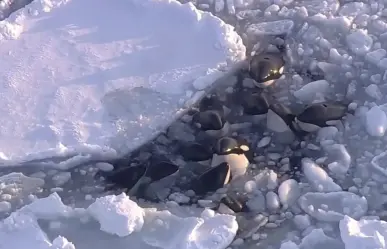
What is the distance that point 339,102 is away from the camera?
8.59 ft

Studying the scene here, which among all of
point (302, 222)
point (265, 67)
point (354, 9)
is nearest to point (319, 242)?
point (302, 222)

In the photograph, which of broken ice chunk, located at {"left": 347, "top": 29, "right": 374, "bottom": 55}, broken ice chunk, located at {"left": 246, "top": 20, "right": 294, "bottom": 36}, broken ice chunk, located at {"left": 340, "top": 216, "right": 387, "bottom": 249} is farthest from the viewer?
broken ice chunk, located at {"left": 246, "top": 20, "right": 294, "bottom": 36}

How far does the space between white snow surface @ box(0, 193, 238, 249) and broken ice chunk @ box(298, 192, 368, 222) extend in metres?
0.25

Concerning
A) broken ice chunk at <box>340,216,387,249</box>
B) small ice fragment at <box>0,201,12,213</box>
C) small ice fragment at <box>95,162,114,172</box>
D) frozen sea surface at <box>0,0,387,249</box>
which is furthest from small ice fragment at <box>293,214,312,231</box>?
small ice fragment at <box>0,201,12,213</box>

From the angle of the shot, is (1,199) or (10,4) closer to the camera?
(1,199)

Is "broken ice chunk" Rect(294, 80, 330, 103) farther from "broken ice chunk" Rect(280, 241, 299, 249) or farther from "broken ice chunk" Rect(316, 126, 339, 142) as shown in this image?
"broken ice chunk" Rect(280, 241, 299, 249)

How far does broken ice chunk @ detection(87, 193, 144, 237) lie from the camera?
220cm

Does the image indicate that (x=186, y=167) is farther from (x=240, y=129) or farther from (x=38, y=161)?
(x=38, y=161)

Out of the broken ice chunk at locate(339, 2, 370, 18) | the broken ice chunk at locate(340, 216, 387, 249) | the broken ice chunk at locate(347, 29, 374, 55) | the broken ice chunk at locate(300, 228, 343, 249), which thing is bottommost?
the broken ice chunk at locate(300, 228, 343, 249)

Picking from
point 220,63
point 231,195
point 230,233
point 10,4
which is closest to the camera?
point 230,233

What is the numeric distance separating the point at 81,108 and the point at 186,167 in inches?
18.4

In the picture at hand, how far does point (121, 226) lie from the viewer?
2199 millimetres

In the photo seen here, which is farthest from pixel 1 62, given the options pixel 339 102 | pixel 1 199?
pixel 339 102

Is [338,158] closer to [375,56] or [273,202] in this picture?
[273,202]
